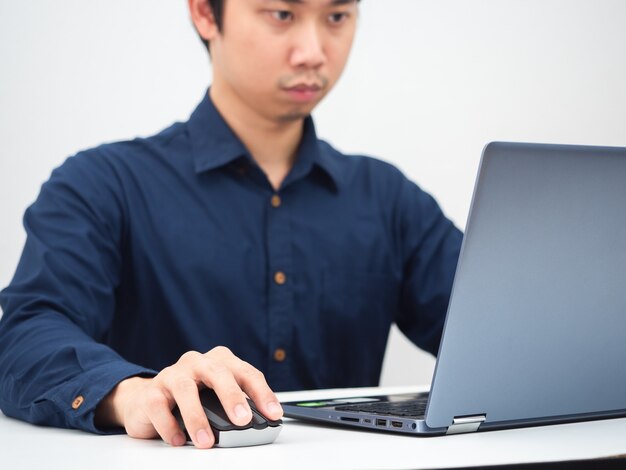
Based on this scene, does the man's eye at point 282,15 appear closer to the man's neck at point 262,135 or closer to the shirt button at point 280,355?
the man's neck at point 262,135

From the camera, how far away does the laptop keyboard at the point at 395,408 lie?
776 mm

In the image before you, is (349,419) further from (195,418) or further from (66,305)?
(66,305)

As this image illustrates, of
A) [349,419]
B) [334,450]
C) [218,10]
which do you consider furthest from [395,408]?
[218,10]

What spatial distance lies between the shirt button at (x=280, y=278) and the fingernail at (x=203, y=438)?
29.4 inches

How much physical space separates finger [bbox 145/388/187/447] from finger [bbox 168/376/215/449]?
14 mm

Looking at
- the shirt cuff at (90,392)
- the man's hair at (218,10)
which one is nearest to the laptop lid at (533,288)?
the shirt cuff at (90,392)

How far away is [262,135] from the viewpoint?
1.51 m

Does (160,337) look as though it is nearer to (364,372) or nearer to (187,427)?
(364,372)

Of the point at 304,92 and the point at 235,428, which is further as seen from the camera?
the point at 304,92

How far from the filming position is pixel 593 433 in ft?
2.51

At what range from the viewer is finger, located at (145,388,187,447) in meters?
0.73

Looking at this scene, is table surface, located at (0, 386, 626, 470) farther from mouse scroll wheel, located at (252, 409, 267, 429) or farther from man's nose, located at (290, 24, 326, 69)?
man's nose, located at (290, 24, 326, 69)

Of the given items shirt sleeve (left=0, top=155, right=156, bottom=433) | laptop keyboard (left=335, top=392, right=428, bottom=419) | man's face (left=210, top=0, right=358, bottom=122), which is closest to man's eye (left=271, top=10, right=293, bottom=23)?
man's face (left=210, top=0, right=358, bottom=122)

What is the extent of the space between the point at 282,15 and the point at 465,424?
2.67 feet
